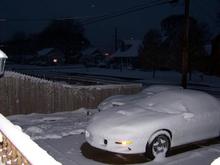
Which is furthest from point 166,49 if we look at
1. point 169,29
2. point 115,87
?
point 115,87

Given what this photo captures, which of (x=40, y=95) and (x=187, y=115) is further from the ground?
(x=187, y=115)

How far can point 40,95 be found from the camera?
540 inches

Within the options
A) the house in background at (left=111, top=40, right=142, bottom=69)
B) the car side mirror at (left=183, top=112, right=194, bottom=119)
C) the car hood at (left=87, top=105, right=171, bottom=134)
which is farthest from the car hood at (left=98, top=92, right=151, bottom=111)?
the house in background at (left=111, top=40, right=142, bottom=69)

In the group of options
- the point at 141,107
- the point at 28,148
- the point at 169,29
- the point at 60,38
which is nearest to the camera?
the point at 28,148

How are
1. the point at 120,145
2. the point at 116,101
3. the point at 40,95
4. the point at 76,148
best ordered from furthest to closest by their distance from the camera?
the point at 40,95
the point at 116,101
the point at 76,148
the point at 120,145

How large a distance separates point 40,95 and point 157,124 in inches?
287

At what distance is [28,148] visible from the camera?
9.71ft

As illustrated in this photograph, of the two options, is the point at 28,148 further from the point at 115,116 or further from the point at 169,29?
the point at 169,29

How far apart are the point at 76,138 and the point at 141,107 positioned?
7.06 ft

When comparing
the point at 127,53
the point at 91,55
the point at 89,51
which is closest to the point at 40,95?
the point at 127,53

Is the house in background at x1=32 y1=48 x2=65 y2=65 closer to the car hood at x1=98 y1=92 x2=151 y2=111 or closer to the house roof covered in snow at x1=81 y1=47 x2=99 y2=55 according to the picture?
the house roof covered in snow at x1=81 y1=47 x2=99 y2=55

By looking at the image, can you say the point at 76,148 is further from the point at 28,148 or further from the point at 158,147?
the point at 28,148

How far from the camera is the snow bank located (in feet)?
8.44

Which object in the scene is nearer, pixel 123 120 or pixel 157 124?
pixel 157 124
